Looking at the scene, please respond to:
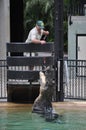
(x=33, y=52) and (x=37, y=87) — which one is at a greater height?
(x=33, y=52)

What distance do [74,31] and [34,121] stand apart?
12.2m

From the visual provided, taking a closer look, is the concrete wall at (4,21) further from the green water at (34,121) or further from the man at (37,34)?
the green water at (34,121)

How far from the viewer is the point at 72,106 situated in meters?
12.6

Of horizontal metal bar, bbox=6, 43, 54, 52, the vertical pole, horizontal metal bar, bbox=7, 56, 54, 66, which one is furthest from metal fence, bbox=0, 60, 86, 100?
horizontal metal bar, bbox=6, 43, 54, 52

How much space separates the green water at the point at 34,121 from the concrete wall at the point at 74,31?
1032 cm

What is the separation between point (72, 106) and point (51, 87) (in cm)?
167

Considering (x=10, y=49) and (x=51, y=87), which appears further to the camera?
(x=10, y=49)

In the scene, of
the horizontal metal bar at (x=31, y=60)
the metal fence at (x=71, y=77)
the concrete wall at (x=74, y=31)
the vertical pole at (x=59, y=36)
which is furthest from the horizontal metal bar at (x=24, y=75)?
the concrete wall at (x=74, y=31)

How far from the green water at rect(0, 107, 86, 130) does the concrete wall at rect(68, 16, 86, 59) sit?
10322 millimetres

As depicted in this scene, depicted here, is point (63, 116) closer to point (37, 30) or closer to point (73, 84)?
point (37, 30)

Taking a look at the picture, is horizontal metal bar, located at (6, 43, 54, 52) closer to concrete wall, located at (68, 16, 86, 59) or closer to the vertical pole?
the vertical pole

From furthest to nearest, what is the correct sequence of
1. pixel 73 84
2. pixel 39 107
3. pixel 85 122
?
1. pixel 73 84
2. pixel 39 107
3. pixel 85 122

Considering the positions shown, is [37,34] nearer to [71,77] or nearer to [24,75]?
[24,75]

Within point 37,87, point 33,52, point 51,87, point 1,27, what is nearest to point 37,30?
point 33,52
